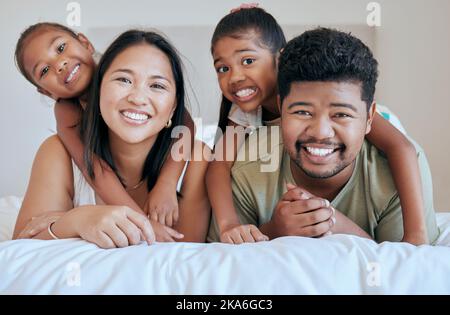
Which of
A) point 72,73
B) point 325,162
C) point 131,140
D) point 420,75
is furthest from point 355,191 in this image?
point 420,75

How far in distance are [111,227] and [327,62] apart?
0.49 meters

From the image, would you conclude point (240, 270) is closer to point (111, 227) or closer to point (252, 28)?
point (111, 227)

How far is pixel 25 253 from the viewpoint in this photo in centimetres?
81

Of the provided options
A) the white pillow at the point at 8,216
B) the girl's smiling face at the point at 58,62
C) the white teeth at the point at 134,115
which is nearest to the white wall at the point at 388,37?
the white pillow at the point at 8,216

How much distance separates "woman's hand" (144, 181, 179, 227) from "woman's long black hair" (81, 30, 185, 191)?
93 millimetres

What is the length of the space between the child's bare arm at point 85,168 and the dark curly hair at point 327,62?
0.40m

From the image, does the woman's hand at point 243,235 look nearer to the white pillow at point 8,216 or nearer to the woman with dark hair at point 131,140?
the woman with dark hair at point 131,140

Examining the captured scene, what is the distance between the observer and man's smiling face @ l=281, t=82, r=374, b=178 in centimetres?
98

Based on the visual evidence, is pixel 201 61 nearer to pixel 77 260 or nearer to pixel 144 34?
pixel 144 34

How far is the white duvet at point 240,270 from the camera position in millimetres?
701

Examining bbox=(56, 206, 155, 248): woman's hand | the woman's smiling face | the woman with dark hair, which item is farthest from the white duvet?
the woman's smiling face

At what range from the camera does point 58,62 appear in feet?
4.18

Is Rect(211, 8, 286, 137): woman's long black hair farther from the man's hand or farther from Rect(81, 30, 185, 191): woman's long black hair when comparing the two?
the man's hand

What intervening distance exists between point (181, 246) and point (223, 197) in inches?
10.8
